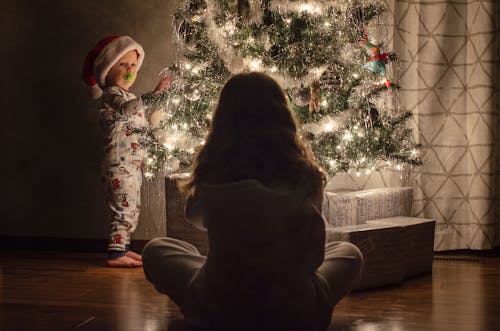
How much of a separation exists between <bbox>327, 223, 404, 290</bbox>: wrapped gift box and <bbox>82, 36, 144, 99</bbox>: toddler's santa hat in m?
1.24

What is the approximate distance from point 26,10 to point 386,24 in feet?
6.07

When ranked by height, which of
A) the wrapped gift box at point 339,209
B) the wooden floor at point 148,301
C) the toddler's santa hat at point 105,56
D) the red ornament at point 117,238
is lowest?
the wooden floor at point 148,301

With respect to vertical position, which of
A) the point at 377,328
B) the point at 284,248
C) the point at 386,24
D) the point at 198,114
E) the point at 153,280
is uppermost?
the point at 386,24

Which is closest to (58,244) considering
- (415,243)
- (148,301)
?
(148,301)

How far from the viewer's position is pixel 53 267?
3.06 m

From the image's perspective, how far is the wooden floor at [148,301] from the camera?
212 centimetres

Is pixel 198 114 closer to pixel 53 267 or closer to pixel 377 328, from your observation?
pixel 53 267

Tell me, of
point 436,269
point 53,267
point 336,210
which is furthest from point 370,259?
point 53,267

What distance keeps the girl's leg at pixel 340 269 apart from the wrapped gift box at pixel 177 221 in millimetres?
993

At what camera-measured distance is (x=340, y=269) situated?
1.98m

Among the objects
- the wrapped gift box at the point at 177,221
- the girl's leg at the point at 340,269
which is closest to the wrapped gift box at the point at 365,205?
the wrapped gift box at the point at 177,221

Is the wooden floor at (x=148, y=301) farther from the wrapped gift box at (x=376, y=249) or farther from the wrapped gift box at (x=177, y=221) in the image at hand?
the wrapped gift box at (x=177, y=221)

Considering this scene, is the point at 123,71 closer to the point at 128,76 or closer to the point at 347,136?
the point at 128,76

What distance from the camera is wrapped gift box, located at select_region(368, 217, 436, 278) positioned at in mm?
2795
